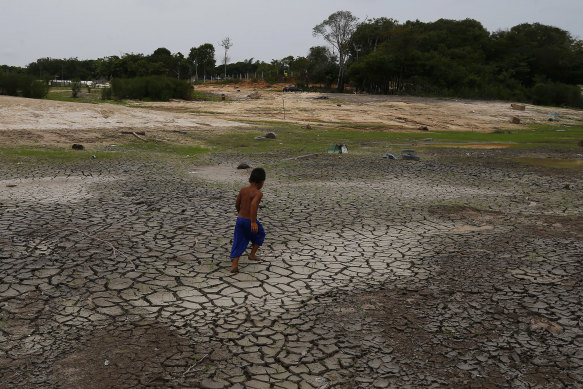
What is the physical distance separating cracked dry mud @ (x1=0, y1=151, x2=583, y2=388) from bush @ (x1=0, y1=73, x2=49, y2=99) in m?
21.3

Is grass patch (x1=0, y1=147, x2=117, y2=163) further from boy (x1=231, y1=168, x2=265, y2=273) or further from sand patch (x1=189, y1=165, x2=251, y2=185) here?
boy (x1=231, y1=168, x2=265, y2=273)

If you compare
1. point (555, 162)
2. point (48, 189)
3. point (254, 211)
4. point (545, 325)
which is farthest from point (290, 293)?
point (555, 162)

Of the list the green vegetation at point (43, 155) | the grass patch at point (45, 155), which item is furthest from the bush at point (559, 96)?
the green vegetation at point (43, 155)

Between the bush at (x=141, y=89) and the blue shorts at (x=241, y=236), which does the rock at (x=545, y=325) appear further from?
the bush at (x=141, y=89)

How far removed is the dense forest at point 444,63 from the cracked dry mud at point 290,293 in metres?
42.7

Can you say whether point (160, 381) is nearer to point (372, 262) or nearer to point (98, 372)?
point (98, 372)

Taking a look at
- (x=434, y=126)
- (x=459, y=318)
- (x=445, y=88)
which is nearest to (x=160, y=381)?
(x=459, y=318)

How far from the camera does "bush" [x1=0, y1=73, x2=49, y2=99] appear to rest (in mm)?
26797

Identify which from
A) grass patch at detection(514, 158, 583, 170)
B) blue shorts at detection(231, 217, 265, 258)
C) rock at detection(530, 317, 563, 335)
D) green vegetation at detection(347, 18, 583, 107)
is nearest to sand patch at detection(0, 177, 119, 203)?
blue shorts at detection(231, 217, 265, 258)

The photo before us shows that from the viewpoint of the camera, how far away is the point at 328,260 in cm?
586

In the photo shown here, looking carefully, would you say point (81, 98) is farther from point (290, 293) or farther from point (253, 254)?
point (290, 293)

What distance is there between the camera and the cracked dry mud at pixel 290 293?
3.53 meters

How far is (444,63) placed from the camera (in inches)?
2154

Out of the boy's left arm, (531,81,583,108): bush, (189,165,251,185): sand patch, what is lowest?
(189,165,251,185): sand patch
